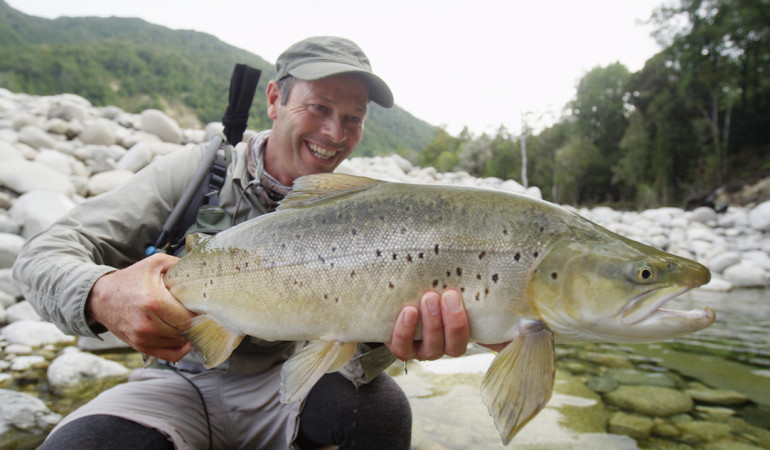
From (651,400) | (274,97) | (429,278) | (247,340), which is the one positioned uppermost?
(274,97)

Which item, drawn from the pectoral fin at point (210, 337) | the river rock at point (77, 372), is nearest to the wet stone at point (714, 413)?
the pectoral fin at point (210, 337)

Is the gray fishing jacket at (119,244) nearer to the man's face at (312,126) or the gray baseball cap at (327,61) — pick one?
the man's face at (312,126)

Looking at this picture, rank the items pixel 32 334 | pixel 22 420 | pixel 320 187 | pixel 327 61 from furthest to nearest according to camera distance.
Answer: pixel 32 334 → pixel 22 420 → pixel 327 61 → pixel 320 187

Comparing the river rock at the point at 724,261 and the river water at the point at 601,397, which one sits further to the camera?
the river rock at the point at 724,261

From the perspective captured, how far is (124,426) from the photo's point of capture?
6.37 ft

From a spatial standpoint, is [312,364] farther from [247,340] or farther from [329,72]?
[329,72]

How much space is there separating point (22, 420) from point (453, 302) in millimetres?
3101

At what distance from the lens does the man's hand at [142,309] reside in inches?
70.0

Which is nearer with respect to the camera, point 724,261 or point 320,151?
point 320,151

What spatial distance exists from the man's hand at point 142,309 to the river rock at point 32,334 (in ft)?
12.5

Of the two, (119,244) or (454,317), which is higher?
Answer: (454,317)

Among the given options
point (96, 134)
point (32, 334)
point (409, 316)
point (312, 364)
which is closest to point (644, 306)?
point (409, 316)

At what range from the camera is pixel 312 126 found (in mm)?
2715

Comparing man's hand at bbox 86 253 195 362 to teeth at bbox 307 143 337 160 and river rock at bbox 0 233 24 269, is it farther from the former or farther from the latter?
river rock at bbox 0 233 24 269
